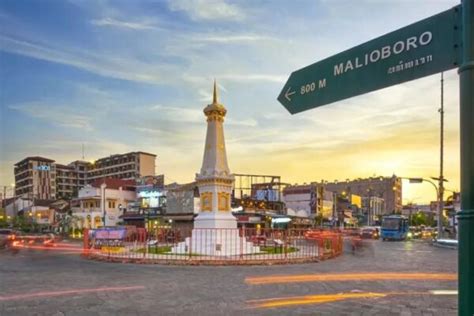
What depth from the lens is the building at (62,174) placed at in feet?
395

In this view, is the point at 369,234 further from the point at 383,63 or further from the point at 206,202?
the point at 383,63

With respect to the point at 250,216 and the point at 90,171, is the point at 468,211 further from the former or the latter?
the point at 90,171

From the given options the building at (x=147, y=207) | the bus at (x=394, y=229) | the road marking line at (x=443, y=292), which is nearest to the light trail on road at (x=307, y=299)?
the road marking line at (x=443, y=292)

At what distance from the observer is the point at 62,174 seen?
459 feet

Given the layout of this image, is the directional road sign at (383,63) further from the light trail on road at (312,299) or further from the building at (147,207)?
the building at (147,207)

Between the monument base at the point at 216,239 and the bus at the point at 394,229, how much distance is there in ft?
101

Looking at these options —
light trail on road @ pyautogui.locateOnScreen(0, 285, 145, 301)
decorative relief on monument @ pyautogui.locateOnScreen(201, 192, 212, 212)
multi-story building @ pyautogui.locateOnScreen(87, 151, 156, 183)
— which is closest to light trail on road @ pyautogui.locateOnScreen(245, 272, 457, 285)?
light trail on road @ pyautogui.locateOnScreen(0, 285, 145, 301)

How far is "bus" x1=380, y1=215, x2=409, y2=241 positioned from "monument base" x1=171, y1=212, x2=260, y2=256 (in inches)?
1210

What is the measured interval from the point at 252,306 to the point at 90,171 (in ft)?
446

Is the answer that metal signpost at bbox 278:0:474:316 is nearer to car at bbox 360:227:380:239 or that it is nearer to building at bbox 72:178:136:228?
car at bbox 360:227:380:239

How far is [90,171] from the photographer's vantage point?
137500 millimetres

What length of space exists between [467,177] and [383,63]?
3.07ft

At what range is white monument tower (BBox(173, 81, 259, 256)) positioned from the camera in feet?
75.5

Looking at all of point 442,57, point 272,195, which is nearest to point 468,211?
point 442,57
